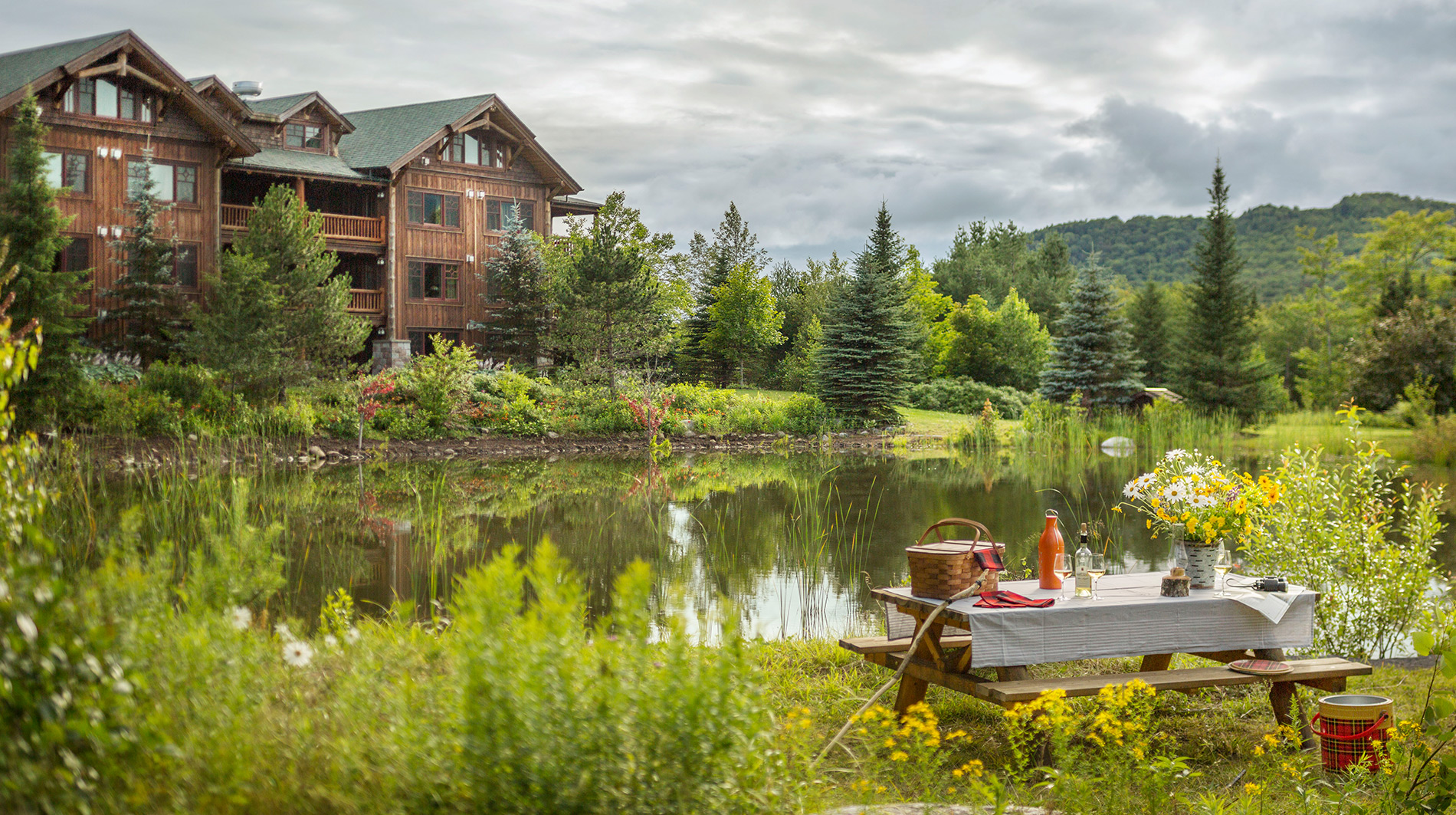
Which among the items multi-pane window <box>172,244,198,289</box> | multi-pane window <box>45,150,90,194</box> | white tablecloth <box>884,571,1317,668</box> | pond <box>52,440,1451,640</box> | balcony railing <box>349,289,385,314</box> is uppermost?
multi-pane window <box>45,150,90,194</box>

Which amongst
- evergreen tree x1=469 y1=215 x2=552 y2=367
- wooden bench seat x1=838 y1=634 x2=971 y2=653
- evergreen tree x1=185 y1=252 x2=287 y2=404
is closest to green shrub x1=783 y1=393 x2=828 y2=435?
evergreen tree x1=469 y1=215 x2=552 y2=367

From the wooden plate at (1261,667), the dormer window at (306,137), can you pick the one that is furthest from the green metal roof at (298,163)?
the wooden plate at (1261,667)

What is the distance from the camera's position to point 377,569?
9367mm

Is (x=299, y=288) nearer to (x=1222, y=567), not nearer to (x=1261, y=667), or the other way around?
(x=1222, y=567)

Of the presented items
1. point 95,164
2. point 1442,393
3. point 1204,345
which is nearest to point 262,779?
point 95,164

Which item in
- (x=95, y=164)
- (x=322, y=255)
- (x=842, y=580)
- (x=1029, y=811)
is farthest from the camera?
(x=322, y=255)

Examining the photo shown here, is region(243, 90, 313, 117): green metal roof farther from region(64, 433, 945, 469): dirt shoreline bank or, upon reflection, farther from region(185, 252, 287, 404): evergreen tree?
region(64, 433, 945, 469): dirt shoreline bank

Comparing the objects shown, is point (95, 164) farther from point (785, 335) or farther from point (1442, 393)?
point (1442, 393)

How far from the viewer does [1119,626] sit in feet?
16.6

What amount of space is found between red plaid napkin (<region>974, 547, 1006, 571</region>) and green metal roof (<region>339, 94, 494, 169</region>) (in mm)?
25543

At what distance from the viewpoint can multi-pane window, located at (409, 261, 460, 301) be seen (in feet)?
95.3

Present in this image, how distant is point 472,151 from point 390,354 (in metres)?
6.56

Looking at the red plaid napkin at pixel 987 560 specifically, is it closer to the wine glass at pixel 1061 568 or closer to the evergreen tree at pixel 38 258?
the wine glass at pixel 1061 568

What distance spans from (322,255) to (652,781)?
→ 1049 inches
